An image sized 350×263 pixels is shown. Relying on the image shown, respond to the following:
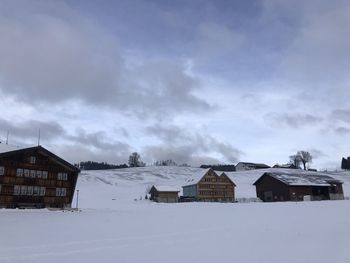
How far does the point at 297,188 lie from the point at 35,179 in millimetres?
50305

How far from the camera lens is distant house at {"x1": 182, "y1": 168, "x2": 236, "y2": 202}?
88.3 meters

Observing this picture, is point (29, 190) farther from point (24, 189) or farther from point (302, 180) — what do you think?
point (302, 180)

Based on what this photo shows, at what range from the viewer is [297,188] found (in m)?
75.8

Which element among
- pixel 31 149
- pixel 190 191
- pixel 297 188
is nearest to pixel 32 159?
pixel 31 149

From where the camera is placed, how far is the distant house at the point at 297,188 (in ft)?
246

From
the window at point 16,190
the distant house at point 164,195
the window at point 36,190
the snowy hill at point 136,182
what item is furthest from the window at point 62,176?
the snowy hill at point 136,182

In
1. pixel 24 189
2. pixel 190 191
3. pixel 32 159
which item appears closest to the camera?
pixel 24 189

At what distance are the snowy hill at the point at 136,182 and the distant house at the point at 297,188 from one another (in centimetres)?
2243

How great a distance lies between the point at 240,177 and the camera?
15800 cm

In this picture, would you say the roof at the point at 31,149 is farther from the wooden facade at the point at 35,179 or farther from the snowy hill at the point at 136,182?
the snowy hill at the point at 136,182

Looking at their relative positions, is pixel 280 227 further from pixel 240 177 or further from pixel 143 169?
pixel 143 169

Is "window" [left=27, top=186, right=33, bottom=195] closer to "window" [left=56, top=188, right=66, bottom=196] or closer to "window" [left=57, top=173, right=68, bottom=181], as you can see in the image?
"window" [left=56, top=188, right=66, bottom=196]

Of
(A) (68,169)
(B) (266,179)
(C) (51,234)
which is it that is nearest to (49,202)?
(A) (68,169)

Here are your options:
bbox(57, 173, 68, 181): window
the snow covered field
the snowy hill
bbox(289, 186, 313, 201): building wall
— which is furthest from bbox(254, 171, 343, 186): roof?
the snow covered field
